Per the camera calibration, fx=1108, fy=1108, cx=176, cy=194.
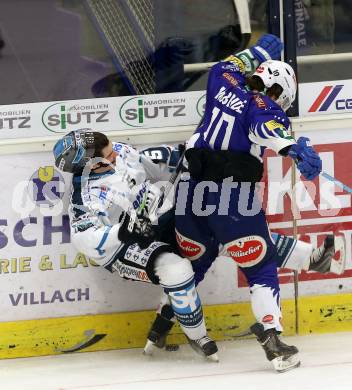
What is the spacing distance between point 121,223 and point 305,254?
888 millimetres

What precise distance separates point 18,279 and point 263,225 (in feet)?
3.88

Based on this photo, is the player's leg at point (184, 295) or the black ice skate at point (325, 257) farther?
the black ice skate at point (325, 257)

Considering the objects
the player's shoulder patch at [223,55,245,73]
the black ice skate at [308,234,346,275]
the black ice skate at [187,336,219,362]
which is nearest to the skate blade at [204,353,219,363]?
the black ice skate at [187,336,219,362]

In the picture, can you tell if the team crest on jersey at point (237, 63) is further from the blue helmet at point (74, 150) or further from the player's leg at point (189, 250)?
the blue helmet at point (74, 150)

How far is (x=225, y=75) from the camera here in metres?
4.84

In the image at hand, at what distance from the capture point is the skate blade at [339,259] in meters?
5.16

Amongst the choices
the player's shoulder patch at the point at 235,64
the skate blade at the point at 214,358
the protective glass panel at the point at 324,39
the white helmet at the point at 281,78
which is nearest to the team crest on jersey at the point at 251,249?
the skate blade at the point at 214,358

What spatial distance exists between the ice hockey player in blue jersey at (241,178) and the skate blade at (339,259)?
1.44 feet

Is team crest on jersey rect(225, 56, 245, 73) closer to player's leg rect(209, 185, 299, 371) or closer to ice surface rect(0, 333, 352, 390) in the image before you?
player's leg rect(209, 185, 299, 371)

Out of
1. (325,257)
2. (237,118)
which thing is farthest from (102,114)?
(325,257)

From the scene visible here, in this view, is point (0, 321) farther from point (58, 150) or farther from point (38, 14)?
point (38, 14)

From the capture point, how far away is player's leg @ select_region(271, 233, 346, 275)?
5062mm

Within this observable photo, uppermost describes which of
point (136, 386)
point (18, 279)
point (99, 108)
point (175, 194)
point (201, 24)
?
point (201, 24)

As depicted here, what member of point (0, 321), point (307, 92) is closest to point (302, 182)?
point (307, 92)
